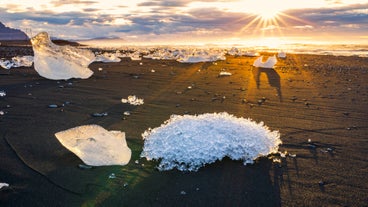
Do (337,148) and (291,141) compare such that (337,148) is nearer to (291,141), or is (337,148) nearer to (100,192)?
(291,141)

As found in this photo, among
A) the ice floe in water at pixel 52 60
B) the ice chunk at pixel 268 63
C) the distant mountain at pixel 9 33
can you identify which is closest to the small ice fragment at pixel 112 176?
the ice floe in water at pixel 52 60

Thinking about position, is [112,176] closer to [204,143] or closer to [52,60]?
[204,143]

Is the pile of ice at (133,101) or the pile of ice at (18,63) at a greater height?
the pile of ice at (18,63)

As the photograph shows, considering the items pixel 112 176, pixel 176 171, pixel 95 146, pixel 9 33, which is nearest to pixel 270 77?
pixel 176 171

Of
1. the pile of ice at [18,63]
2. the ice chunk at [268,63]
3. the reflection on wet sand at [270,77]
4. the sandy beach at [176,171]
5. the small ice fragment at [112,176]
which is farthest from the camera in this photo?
the ice chunk at [268,63]

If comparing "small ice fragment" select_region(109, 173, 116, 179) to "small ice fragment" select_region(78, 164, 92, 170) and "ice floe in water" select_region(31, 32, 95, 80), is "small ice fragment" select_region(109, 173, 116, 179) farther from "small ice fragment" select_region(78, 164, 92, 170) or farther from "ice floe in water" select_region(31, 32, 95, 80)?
"ice floe in water" select_region(31, 32, 95, 80)

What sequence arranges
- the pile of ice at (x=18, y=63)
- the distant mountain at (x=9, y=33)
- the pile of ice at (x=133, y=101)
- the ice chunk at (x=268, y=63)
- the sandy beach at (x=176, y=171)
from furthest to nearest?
the distant mountain at (x=9, y=33), the ice chunk at (x=268, y=63), the pile of ice at (x=18, y=63), the pile of ice at (x=133, y=101), the sandy beach at (x=176, y=171)

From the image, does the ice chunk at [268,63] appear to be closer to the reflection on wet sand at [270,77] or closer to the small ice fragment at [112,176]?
the reflection on wet sand at [270,77]
